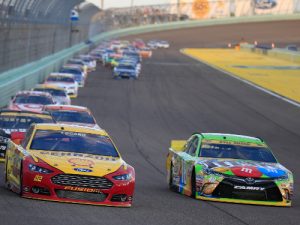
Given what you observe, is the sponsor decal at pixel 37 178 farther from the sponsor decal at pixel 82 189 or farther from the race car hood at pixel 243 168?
the race car hood at pixel 243 168

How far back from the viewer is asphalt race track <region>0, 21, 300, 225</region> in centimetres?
1203

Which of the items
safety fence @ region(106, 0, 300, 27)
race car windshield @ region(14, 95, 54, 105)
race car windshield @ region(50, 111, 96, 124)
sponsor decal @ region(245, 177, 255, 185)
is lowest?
safety fence @ region(106, 0, 300, 27)

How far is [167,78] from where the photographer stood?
65562mm

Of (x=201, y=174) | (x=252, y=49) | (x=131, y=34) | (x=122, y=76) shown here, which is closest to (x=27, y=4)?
(x=122, y=76)

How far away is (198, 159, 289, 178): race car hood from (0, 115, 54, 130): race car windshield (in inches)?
243

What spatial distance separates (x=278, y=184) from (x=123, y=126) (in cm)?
1765

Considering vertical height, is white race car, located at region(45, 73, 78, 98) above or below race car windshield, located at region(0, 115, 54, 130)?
below

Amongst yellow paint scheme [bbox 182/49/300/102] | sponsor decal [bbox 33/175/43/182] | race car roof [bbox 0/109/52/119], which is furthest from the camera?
yellow paint scheme [bbox 182/49/300/102]

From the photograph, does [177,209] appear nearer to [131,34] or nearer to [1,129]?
[1,129]

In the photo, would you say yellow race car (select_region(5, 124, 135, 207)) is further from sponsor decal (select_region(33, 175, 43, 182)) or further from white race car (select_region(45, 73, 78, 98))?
Answer: white race car (select_region(45, 73, 78, 98))

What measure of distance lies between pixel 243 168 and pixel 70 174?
3.09 meters

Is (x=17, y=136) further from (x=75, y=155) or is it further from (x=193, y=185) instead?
(x=75, y=155)

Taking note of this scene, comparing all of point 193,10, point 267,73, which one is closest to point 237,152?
point 267,73

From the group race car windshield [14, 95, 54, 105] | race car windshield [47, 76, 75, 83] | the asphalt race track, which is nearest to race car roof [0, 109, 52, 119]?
the asphalt race track
